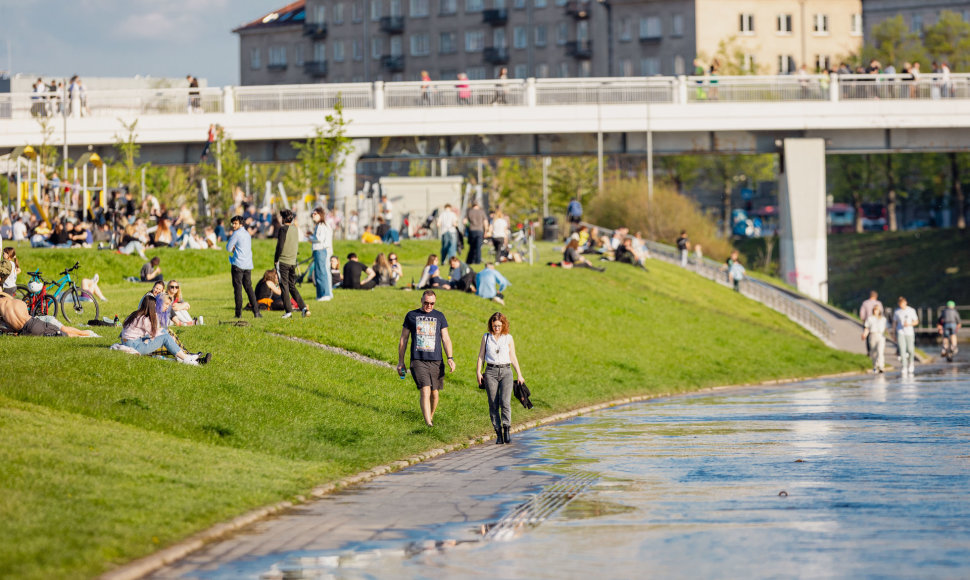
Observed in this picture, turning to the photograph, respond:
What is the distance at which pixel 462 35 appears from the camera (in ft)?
409

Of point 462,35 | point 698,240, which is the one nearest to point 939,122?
point 698,240

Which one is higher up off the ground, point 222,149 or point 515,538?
point 222,149

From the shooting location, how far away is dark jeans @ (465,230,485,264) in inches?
1635

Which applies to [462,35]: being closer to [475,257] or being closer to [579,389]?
[475,257]

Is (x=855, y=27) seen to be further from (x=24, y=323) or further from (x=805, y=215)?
(x=24, y=323)

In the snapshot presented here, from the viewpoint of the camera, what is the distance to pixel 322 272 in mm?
29797

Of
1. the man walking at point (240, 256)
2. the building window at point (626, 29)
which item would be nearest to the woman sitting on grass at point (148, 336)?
the man walking at point (240, 256)

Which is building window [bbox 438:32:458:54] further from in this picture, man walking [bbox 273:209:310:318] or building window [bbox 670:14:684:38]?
man walking [bbox 273:209:310:318]

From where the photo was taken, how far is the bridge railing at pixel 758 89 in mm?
60312

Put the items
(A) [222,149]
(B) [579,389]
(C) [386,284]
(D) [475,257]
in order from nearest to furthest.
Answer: (B) [579,389], (C) [386,284], (D) [475,257], (A) [222,149]

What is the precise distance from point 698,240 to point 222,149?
19.6 meters

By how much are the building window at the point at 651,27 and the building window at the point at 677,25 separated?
39.5 inches

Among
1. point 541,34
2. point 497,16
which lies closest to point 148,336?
point 541,34

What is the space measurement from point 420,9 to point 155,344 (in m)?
108
